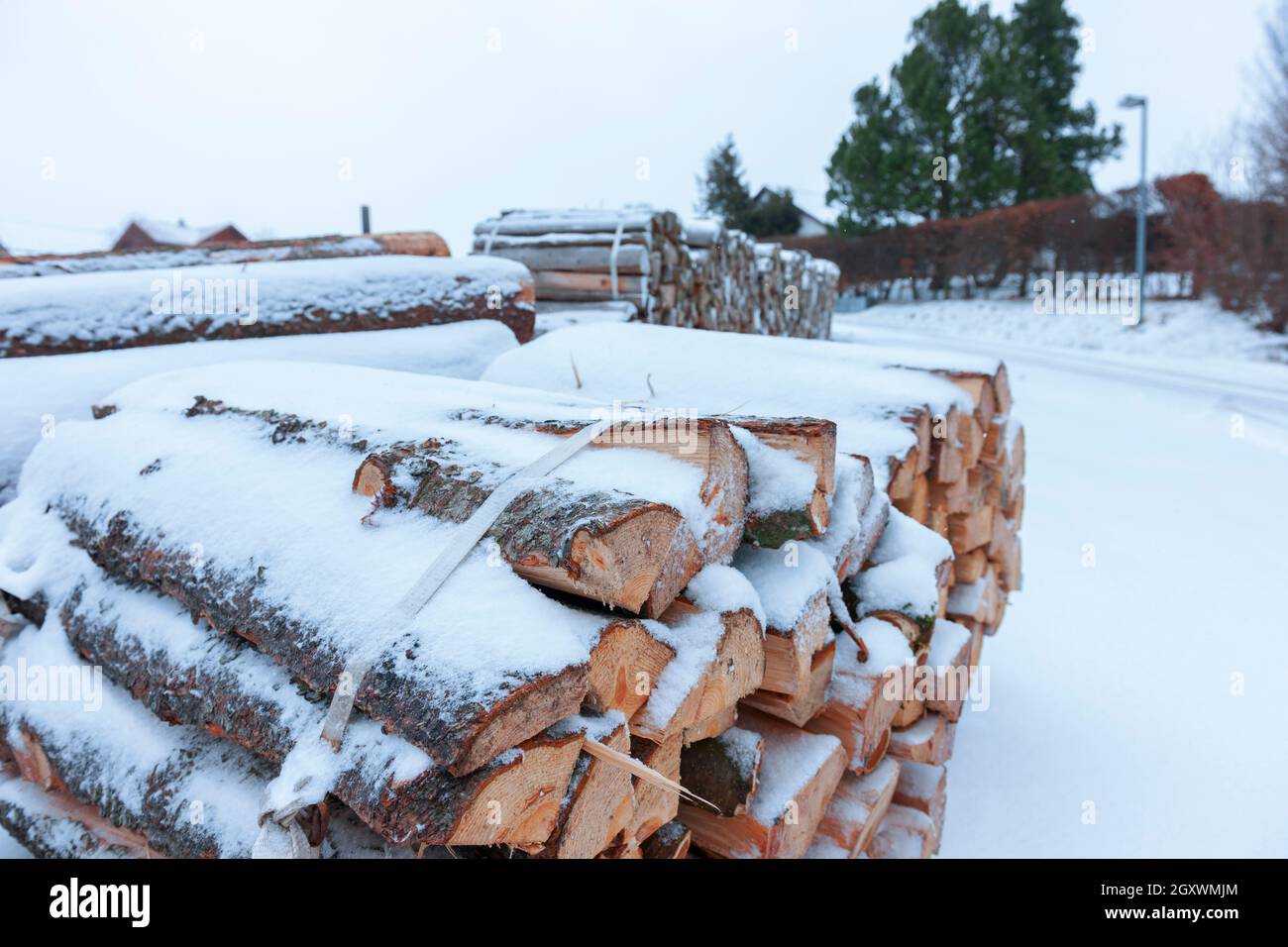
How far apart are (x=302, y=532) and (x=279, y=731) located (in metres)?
0.40

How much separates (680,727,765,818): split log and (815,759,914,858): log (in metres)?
0.40

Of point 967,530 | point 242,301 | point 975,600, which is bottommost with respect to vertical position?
point 975,600

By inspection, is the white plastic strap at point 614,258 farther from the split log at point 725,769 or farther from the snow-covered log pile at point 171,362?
the split log at point 725,769

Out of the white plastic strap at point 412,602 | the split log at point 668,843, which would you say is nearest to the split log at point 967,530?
the split log at point 668,843

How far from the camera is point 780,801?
5.32ft

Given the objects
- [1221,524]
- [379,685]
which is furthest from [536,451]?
[1221,524]

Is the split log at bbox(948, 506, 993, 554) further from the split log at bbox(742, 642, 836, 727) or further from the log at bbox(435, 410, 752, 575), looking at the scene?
the log at bbox(435, 410, 752, 575)

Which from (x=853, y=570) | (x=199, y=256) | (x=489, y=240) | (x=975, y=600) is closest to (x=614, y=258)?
(x=489, y=240)

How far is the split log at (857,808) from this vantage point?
6.14ft

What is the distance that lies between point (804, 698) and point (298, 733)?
40.3 inches

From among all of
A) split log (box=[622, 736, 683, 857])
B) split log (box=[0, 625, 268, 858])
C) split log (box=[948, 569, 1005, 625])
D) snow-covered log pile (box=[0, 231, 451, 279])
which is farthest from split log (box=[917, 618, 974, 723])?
snow-covered log pile (box=[0, 231, 451, 279])

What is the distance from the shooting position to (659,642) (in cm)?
134

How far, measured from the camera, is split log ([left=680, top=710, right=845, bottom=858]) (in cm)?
159

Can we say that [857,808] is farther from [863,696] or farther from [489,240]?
[489,240]
